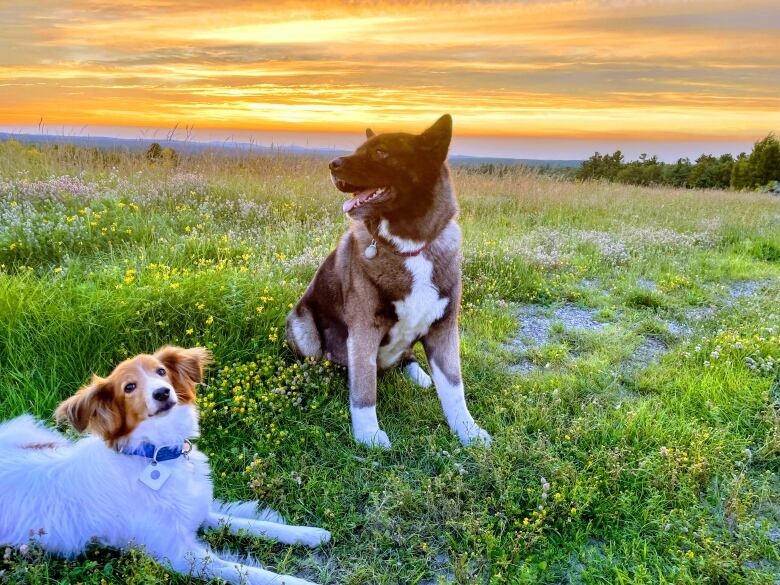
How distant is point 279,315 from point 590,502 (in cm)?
251

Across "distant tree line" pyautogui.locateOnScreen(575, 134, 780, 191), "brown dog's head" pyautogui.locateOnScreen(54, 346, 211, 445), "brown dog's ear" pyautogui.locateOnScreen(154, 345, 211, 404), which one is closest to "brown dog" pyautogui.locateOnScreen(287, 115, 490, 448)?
"brown dog's ear" pyautogui.locateOnScreen(154, 345, 211, 404)

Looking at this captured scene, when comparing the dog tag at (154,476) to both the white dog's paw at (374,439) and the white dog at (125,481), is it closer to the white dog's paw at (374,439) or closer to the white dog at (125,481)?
the white dog at (125,481)

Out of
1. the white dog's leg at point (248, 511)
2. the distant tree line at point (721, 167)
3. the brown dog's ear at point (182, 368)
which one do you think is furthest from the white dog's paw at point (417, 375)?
the distant tree line at point (721, 167)

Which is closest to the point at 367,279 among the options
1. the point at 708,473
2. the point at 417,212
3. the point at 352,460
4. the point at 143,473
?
the point at 417,212

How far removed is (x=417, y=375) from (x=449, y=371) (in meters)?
0.60

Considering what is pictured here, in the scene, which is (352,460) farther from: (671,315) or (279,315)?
(671,315)

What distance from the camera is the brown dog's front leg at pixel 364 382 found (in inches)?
133

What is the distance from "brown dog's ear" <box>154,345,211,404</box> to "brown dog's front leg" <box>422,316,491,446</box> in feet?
4.61

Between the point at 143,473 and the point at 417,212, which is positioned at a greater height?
the point at 417,212

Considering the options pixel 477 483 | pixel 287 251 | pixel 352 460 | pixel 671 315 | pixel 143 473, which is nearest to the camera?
pixel 143 473

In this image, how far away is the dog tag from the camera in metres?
2.46

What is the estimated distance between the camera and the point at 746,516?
2719 millimetres

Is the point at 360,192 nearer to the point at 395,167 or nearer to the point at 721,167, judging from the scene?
the point at 395,167

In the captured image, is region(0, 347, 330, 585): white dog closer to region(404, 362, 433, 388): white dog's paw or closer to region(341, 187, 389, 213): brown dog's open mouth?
region(341, 187, 389, 213): brown dog's open mouth
